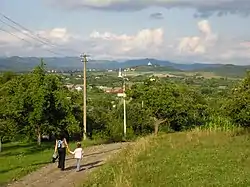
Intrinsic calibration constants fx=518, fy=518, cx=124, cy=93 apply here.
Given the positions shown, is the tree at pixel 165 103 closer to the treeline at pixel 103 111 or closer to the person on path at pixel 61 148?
Answer: the treeline at pixel 103 111

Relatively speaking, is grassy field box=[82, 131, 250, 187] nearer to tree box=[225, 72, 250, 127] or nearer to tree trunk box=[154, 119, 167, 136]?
tree box=[225, 72, 250, 127]

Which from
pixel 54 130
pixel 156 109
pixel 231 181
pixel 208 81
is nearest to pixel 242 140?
pixel 231 181

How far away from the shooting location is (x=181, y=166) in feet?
65.2

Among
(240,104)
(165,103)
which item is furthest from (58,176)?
(165,103)

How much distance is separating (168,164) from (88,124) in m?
35.6

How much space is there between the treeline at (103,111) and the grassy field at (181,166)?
5.18 m

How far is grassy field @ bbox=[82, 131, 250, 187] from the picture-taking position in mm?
16641

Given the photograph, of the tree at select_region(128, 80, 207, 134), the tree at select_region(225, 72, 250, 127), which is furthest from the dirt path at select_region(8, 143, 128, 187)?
the tree at select_region(128, 80, 207, 134)

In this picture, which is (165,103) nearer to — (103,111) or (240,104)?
(103,111)

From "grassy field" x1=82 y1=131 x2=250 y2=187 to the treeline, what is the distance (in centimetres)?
518

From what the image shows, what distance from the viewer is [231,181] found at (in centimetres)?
1562

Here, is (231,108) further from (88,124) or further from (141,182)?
(88,124)

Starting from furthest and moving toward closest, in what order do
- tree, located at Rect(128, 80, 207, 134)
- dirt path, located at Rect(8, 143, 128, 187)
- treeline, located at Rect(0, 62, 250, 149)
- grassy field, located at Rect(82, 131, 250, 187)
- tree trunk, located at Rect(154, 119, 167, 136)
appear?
tree trunk, located at Rect(154, 119, 167, 136) < tree, located at Rect(128, 80, 207, 134) < treeline, located at Rect(0, 62, 250, 149) < dirt path, located at Rect(8, 143, 128, 187) < grassy field, located at Rect(82, 131, 250, 187)

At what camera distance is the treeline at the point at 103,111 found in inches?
1414
